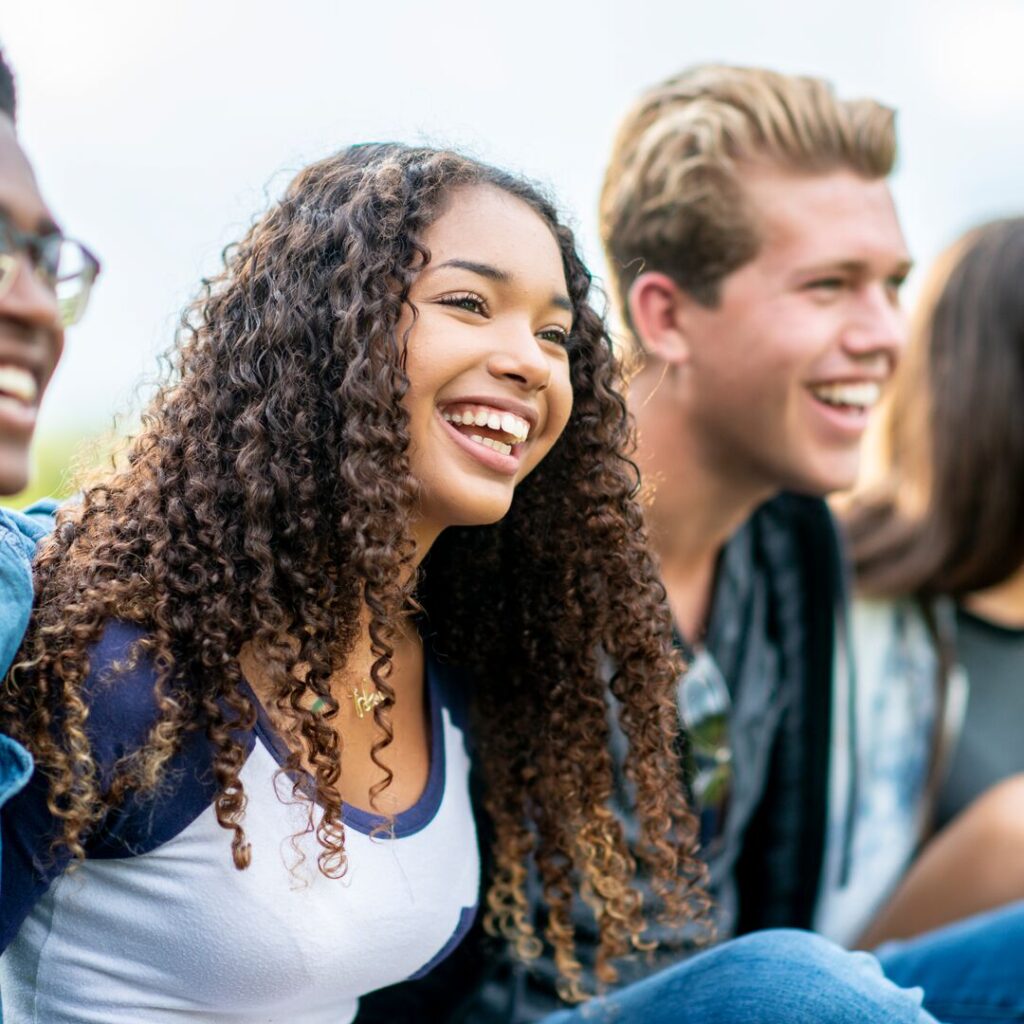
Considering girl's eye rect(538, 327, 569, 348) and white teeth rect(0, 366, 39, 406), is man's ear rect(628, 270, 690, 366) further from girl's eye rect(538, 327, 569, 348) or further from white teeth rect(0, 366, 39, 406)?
white teeth rect(0, 366, 39, 406)

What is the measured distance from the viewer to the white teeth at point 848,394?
8.29 ft

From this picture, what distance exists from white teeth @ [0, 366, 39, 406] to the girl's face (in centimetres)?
40

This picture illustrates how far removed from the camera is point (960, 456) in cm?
301

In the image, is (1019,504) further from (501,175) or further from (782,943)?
(501,175)

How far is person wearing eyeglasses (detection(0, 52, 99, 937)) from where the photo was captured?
1.31 m

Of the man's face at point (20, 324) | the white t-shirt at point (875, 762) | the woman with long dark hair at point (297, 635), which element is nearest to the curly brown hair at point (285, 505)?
the woman with long dark hair at point (297, 635)

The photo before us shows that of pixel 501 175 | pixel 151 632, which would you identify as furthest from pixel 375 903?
pixel 501 175

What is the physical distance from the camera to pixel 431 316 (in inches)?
61.4

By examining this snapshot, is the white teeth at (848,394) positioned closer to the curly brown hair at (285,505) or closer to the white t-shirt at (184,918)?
the curly brown hair at (285,505)

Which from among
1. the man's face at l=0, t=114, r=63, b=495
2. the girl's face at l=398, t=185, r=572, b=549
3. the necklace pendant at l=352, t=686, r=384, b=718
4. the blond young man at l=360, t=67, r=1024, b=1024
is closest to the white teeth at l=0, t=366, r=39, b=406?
the man's face at l=0, t=114, r=63, b=495

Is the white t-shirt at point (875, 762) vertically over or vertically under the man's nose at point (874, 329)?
under

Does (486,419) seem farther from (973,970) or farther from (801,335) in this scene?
(973,970)

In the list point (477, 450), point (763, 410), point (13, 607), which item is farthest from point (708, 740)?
point (13, 607)

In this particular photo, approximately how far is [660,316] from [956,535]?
0.89 metres
